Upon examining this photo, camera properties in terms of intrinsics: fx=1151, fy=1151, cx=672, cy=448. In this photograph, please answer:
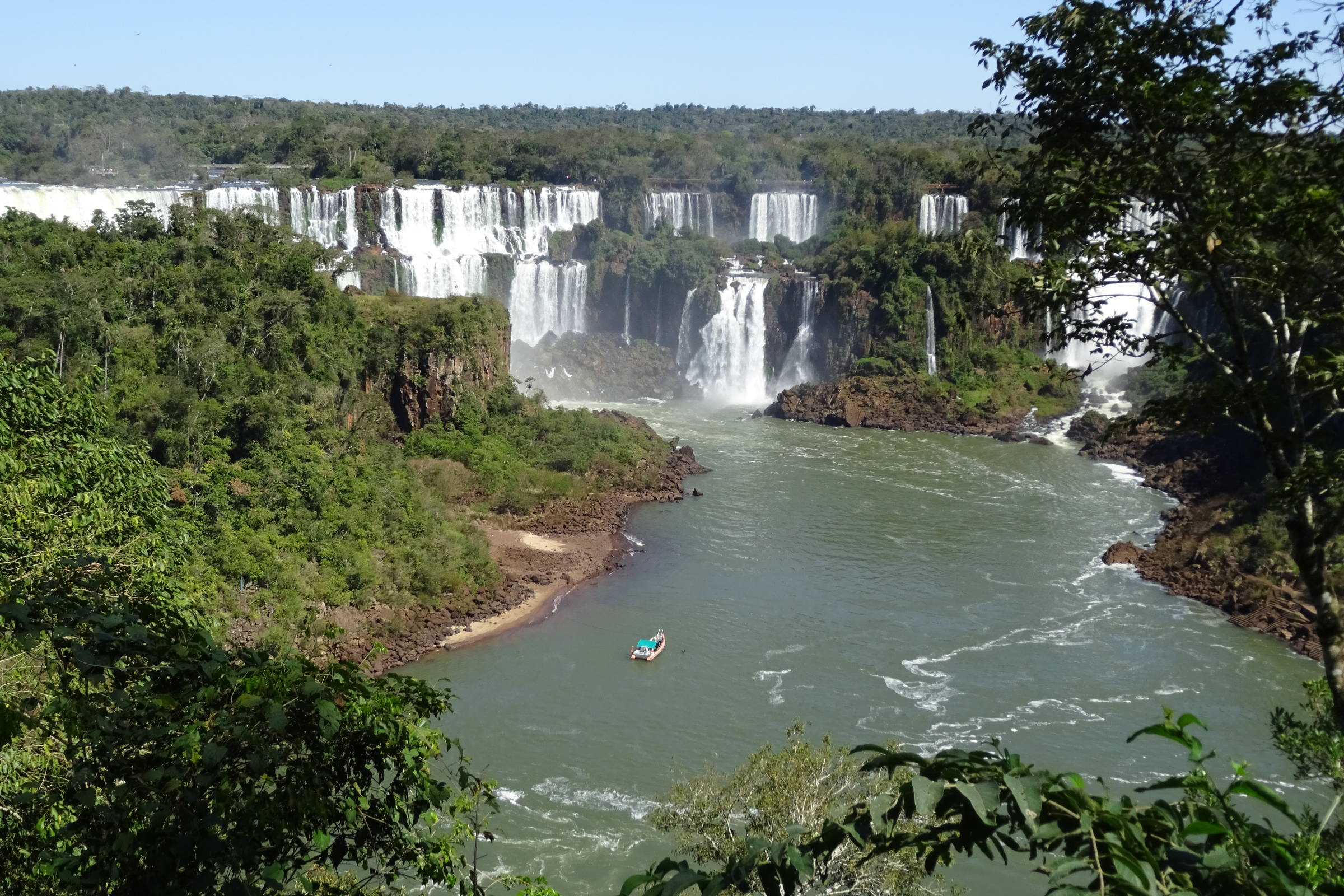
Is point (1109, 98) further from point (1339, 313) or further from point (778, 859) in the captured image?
point (778, 859)

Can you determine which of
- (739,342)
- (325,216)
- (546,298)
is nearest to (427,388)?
(325,216)

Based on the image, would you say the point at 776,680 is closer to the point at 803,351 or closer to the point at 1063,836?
the point at 1063,836

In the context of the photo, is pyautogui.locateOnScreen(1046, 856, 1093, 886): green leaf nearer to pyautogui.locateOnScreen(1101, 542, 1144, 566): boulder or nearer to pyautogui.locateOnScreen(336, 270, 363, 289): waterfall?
pyautogui.locateOnScreen(1101, 542, 1144, 566): boulder

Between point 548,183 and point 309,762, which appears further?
point 548,183

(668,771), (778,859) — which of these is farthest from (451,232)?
(778,859)

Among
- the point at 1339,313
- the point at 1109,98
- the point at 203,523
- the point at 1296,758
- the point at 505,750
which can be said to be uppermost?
the point at 1109,98

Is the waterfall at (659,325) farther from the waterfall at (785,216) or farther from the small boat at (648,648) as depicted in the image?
the small boat at (648,648)
